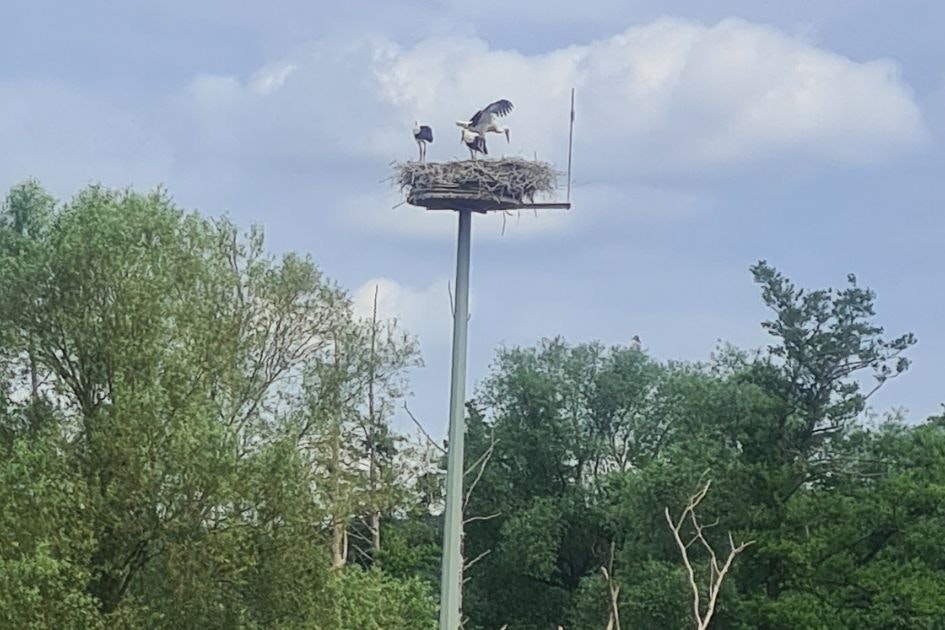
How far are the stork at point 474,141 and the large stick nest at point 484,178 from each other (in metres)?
0.13

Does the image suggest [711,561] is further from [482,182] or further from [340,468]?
[482,182]

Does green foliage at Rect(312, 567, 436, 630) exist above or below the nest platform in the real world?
below

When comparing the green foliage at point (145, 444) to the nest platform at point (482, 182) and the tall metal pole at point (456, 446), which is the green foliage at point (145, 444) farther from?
the nest platform at point (482, 182)

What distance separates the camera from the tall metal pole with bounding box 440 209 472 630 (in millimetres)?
19094

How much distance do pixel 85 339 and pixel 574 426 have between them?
2258 centimetres

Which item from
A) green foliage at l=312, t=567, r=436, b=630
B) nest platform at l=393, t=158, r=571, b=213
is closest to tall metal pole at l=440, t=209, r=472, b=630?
nest platform at l=393, t=158, r=571, b=213

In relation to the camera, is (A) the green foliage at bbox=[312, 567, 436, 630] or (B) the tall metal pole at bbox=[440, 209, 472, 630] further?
(A) the green foliage at bbox=[312, 567, 436, 630]

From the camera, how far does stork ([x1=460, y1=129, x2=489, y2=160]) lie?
1883cm

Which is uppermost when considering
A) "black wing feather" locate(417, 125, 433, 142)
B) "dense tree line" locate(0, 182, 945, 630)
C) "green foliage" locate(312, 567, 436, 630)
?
"black wing feather" locate(417, 125, 433, 142)

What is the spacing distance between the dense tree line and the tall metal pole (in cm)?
211

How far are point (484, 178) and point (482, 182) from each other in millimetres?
54

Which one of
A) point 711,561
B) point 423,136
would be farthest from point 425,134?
point 711,561

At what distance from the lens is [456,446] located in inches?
772

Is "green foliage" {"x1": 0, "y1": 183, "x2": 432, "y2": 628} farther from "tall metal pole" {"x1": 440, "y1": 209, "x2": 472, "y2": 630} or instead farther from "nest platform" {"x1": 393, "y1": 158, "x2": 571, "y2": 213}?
"nest platform" {"x1": 393, "y1": 158, "x2": 571, "y2": 213}
